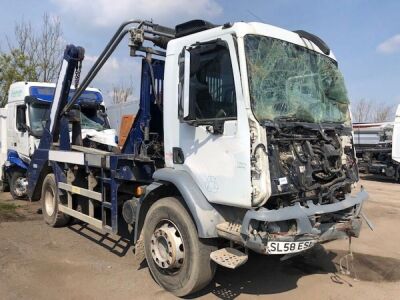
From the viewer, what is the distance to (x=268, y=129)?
439cm

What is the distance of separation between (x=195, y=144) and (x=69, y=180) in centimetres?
356

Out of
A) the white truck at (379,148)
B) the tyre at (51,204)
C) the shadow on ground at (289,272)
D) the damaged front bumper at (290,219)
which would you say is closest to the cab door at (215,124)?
the damaged front bumper at (290,219)

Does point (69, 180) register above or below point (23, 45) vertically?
below

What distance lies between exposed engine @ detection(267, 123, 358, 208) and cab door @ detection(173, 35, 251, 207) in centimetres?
32

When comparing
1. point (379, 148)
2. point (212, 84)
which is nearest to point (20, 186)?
point (212, 84)

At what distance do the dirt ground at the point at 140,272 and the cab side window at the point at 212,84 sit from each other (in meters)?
2.11

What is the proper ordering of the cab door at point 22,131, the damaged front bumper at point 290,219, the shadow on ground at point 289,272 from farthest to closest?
the cab door at point 22,131 → the shadow on ground at point 289,272 → the damaged front bumper at point 290,219

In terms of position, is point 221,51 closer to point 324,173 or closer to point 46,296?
point 324,173

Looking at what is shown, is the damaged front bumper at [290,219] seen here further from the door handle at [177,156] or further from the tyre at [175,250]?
the door handle at [177,156]

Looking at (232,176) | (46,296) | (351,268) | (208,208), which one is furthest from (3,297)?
(351,268)

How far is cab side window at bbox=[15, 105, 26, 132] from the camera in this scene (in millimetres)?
10836

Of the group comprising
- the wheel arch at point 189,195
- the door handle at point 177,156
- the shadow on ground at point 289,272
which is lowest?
the shadow on ground at point 289,272

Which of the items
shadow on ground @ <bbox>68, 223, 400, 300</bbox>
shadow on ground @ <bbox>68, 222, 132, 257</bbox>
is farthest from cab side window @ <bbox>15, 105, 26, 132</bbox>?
shadow on ground @ <bbox>68, 223, 400, 300</bbox>

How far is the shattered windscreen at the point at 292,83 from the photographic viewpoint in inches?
178
